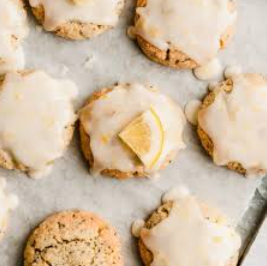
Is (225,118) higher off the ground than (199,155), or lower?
higher

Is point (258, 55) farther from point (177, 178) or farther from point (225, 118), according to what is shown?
point (177, 178)

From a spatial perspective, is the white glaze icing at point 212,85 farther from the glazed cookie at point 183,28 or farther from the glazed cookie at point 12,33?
the glazed cookie at point 12,33

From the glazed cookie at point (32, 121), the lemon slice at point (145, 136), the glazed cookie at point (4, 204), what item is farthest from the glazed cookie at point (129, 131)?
the glazed cookie at point (4, 204)

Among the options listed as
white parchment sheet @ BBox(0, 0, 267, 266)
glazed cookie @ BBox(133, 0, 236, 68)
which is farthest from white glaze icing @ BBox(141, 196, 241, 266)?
glazed cookie @ BBox(133, 0, 236, 68)

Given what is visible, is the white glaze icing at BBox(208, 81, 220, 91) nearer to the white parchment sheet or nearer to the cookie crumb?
the white parchment sheet

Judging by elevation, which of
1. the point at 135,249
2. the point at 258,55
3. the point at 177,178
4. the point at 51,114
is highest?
the point at 258,55

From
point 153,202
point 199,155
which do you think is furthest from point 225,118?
point 153,202

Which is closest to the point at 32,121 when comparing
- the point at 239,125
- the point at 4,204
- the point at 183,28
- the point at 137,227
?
the point at 4,204

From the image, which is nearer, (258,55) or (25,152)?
(25,152)
